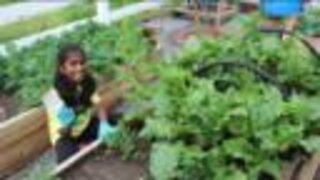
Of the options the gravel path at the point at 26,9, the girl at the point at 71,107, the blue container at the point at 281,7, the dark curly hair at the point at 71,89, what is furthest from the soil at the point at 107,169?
the gravel path at the point at 26,9

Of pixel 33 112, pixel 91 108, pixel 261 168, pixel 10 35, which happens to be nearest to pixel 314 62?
pixel 261 168

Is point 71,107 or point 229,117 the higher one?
point 229,117

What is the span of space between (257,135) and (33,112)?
2.72 m

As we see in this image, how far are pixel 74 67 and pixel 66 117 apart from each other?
0.37 m

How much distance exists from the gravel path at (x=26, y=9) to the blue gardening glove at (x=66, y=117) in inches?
167

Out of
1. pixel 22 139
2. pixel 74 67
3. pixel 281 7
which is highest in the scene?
pixel 74 67

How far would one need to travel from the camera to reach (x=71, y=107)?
193 inches

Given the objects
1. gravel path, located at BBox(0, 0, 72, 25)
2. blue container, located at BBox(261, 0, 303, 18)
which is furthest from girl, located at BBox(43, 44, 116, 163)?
gravel path, located at BBox(0, 0, 72, 25)

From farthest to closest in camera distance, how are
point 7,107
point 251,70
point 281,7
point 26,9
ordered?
point 26,9 < point 281,7 < point 7,107 < point 251,70

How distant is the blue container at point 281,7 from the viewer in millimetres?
8000

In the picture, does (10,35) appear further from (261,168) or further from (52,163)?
(261,168)

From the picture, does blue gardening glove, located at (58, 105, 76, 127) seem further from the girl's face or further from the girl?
the girl's face

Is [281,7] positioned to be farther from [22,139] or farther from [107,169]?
[107,169]

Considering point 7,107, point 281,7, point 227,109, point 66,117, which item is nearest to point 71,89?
point 66,117
